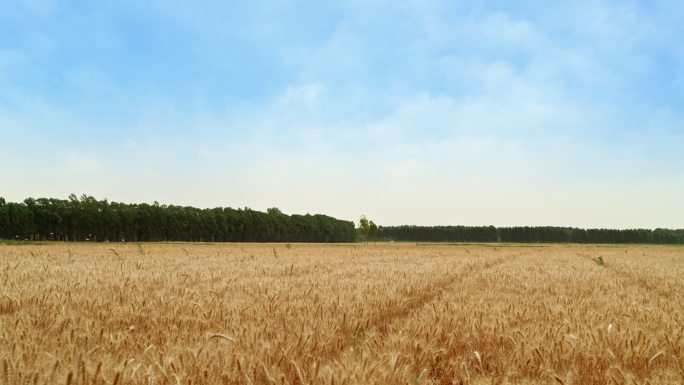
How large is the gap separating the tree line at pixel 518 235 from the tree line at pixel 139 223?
156 feet

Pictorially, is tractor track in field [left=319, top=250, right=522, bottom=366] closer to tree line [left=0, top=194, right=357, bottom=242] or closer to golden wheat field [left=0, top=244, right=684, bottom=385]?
golden wheat field [left=0, top=244, right=684, bottom=385]

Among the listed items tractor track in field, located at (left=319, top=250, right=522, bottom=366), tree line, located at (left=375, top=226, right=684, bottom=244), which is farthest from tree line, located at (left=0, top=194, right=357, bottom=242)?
tractor track in field, located at (left=319, top=250, right=522, bottom=366)

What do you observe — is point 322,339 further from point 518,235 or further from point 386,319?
point 518,235

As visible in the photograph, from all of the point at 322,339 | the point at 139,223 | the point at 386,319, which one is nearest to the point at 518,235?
the point at 139,223

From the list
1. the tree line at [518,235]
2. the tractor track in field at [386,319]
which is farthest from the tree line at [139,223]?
the tractor track in field at [386,319]

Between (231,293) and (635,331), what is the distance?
12.4ft

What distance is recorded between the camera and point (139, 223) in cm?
10894

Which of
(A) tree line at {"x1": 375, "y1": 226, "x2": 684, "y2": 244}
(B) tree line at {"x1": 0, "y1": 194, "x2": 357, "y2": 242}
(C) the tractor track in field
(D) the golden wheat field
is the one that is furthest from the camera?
(A) tree line at {"x1": 375, "y1": 226, "x2": 684, "y2": 244}

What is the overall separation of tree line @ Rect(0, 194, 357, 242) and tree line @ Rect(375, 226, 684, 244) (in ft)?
156

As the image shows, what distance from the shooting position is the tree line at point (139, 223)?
9438 cm

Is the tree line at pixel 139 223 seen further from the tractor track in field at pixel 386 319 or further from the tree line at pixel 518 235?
the tractor track in field at pixel 386 319

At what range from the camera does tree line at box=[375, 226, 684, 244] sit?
17788cm

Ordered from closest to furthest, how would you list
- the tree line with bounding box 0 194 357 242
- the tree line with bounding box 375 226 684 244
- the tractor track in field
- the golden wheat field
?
the golden wheat field
the tractor track in field
the tree line with bounding box 0 194 357 242
the tree line with bounding box 375 226 684 244

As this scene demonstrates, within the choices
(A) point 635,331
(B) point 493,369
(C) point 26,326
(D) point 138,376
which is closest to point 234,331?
(D) point 138,376
